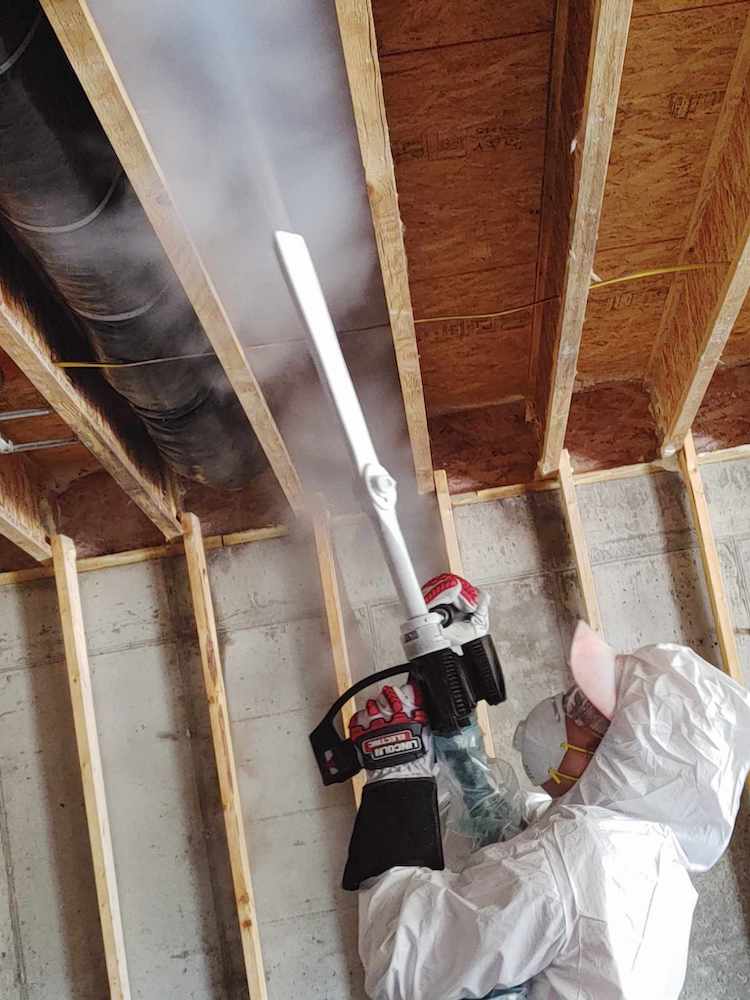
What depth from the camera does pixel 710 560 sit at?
372cm

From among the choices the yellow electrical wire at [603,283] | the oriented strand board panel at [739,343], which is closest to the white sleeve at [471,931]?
the yellow electrical wire at [603,283]

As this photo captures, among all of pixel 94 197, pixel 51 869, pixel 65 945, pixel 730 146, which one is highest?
pixel 730 146

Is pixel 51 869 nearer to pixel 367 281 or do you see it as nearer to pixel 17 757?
pixel 17 757

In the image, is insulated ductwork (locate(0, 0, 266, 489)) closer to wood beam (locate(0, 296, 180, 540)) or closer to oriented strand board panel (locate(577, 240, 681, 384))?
wood beam (locate(0, 296, 180, 540))

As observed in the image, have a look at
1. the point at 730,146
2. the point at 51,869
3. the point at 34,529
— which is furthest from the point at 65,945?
the point at 730,146

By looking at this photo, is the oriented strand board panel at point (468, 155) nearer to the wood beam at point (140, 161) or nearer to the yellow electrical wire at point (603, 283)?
the yellow electrical wire at point (603, 283)

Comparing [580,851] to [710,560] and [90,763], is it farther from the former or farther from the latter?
[90,763]

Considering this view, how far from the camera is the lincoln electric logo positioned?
7.22 feet

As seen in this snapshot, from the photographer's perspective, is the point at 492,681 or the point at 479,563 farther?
the point at 479,563

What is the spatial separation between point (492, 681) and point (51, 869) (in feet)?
7.31

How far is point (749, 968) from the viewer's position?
11.8 feet

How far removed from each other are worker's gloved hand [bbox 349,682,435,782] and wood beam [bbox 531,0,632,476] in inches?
43.3

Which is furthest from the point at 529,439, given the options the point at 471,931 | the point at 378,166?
the point at 471,931

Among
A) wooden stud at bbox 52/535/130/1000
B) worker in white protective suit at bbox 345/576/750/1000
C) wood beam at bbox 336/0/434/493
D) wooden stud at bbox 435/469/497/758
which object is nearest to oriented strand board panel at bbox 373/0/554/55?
wood beam at bbox 336/0/434/493
